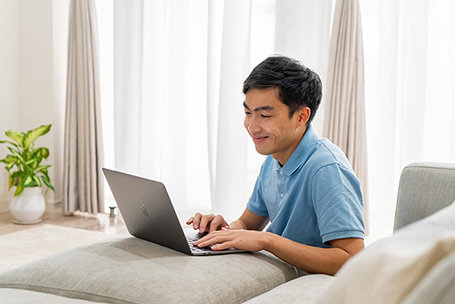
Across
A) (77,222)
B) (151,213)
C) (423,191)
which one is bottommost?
(77,222)

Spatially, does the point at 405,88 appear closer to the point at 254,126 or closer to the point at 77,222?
the point at 254,126

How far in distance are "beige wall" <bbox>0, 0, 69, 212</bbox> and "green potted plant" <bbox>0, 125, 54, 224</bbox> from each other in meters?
0.39

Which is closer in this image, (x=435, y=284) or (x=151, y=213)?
(x=435, y=284)

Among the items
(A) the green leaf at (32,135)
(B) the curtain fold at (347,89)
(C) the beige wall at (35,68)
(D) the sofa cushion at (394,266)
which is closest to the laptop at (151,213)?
(D) the sofa cushion at (394,266)

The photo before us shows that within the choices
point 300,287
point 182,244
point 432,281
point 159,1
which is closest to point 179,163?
point 159,1

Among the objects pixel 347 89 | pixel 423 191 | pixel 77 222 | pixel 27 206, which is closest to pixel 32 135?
pixel 27 206

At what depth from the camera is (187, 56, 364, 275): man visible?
167cm

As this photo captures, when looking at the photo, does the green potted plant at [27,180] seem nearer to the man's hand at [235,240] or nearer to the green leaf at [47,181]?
the green leaf at [47,181]

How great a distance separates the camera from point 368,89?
3.94 meters

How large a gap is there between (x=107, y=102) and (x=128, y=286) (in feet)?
11.4

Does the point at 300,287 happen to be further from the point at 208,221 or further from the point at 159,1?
the point at 159,1

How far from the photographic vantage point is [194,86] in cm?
431

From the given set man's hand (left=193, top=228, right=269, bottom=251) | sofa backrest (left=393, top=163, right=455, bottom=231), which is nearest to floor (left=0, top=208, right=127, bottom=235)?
man's hand (left=193, top=228, right=269, bottom=251)

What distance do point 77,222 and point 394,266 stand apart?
3900 millimetres
